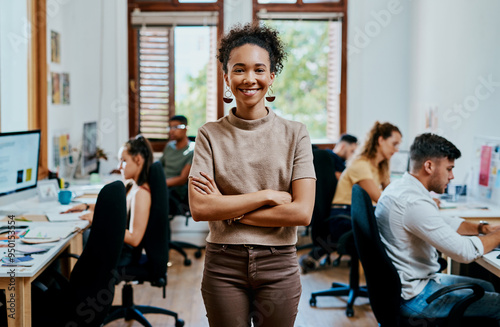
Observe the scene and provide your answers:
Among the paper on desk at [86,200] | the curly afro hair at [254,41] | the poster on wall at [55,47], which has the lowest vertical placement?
the paper on desk at [86,200]

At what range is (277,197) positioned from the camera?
160cm

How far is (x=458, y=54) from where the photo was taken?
14.4 ft

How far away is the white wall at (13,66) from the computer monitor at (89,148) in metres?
0.70

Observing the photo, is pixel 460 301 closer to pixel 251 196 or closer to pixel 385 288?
pixel 385 288

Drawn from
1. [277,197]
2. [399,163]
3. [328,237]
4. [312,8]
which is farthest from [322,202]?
[277,197]

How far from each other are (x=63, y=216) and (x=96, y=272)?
3.56 ft

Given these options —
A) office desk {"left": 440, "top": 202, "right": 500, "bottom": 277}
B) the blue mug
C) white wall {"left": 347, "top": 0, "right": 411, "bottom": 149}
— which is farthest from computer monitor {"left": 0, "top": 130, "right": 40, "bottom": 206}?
white wall {"left": 347, "top": 0, "right": 411, "bottom": 149}

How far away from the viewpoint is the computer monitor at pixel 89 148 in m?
4.96

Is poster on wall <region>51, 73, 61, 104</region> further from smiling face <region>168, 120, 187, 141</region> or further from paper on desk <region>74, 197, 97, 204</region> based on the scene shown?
paper on desk <region>74, 197, 97, 204</region>

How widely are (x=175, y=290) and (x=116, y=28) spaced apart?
2.70 m

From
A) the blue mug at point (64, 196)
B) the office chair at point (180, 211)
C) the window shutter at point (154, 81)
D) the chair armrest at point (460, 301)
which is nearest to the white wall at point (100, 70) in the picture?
the window shutter at point (154, 81)

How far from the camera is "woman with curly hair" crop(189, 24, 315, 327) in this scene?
1562 millimetres

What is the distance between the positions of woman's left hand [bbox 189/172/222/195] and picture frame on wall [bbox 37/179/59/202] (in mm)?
2447

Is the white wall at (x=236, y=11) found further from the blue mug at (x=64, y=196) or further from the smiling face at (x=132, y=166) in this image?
the smiling face at (x=132, y=166)
